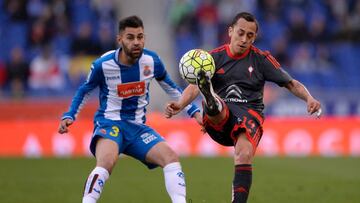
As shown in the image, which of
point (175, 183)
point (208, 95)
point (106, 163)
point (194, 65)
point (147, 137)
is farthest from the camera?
point (147, 137)

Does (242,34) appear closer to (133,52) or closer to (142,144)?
(133,52)

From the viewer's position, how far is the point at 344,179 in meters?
13.3

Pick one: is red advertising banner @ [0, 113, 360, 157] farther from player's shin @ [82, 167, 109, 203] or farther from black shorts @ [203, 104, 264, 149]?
player's shin @ [82, 167, 109, 203]

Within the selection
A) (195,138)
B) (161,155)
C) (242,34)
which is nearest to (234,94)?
(242,34)

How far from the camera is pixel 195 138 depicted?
746 inches

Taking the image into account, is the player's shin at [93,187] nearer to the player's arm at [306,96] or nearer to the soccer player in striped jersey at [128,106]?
the soccer player in striped jersey at [128,106]

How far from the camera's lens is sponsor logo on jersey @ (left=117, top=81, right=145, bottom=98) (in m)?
8.51

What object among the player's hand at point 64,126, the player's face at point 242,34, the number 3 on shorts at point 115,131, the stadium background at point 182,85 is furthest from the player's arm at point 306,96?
the stadium background at point 182,85

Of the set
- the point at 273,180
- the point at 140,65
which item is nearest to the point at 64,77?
the point at 273,180

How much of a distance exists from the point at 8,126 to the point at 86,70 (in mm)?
3302

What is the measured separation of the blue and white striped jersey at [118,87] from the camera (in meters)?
8.45

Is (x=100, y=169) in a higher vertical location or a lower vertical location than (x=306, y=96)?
lower

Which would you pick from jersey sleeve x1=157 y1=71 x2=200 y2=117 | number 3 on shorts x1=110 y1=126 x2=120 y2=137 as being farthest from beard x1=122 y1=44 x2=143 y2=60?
number 3 on shorts x1=110 y1=126 x2=120 y2=137

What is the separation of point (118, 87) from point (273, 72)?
1668 millimetres
